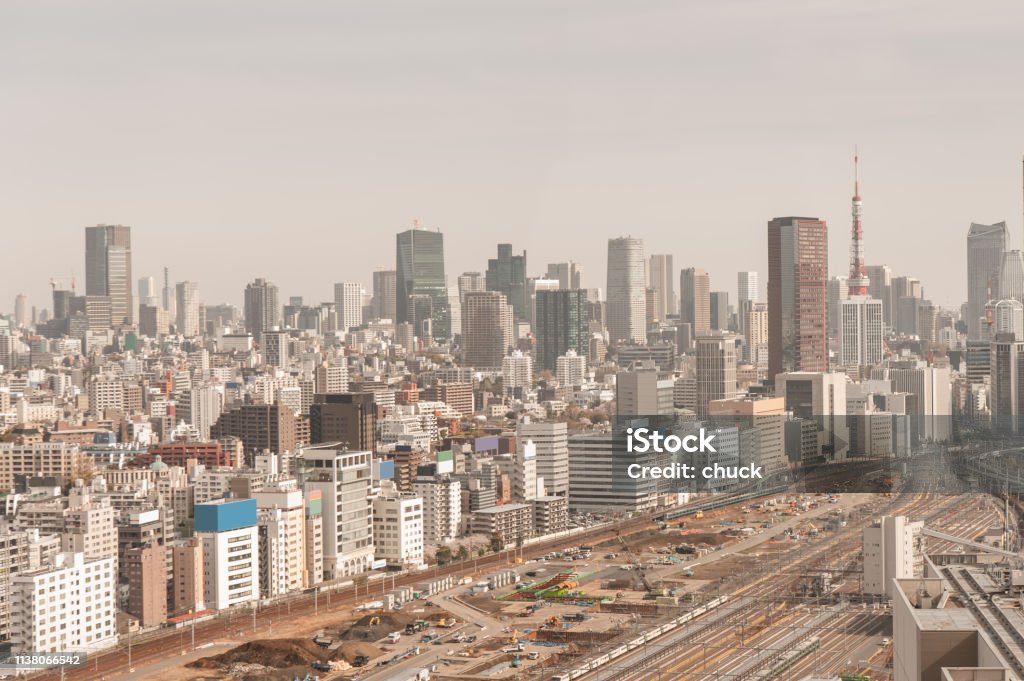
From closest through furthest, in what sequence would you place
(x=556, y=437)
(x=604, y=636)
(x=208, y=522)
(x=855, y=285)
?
(x=604, y=636) → (x=208, y=522) → (x=556, y=437) → (x=855, y=285)

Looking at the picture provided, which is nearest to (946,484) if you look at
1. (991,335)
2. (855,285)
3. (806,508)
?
(806,508)

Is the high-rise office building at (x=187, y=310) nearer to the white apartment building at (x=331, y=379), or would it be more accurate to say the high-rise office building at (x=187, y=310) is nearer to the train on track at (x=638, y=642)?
the white apartment building at (x=331, y=379)

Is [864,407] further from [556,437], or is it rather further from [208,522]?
[208,522]

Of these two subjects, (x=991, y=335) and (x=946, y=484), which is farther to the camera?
(x=991, y=335)

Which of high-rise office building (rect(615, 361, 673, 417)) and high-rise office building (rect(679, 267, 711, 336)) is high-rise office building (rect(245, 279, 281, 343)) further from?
high-rise office building (rect(615, 361, 673, 417))

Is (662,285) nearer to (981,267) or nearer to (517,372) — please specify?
(517,372)
